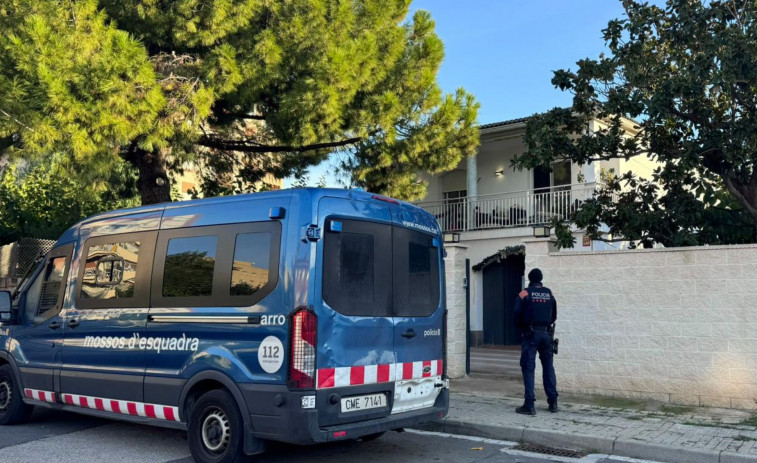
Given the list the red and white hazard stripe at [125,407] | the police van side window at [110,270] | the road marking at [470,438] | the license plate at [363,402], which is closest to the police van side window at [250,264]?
the license plate at [363,402]

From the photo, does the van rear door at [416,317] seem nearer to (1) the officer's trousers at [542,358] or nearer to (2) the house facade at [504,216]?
(1) the officer's trousers at [542,358]

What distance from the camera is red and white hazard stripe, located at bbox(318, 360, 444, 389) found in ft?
17.0

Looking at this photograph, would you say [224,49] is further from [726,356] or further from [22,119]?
[726,356]

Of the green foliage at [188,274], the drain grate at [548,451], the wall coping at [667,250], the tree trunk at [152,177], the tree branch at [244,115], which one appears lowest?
the drain grate at [548,451]

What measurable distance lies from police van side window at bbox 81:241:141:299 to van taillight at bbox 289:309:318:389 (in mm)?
2212

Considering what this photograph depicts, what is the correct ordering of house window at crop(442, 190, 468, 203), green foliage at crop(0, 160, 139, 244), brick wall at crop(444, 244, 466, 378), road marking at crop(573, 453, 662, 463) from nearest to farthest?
road marking at crop(573, 453, 662, 463), brick wall at crop(444, 244, 466, 378), green foliage at crop(0, 160, 139, 244), house window at crop(442, 190, 468, 203)

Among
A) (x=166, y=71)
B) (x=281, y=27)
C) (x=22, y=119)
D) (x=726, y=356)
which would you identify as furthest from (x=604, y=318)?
(x=22, y=119)

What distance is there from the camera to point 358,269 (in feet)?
18.4

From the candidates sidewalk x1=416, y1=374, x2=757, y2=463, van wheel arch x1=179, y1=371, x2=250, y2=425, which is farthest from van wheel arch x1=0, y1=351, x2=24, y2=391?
sidewalk x1=416, y1=374, x2=757, y2=463

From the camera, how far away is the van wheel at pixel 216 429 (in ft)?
17.6

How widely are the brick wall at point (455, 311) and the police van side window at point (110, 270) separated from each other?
5271 millimetres

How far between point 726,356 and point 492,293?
10651mm

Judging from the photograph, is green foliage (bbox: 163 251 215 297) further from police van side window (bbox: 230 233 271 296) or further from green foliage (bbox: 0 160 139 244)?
green foliage (bbox: 0 160 139 244)

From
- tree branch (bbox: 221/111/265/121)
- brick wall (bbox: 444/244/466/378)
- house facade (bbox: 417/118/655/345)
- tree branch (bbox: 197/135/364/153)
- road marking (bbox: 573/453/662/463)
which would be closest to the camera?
road marking (bbox: 573/453/662/463)
